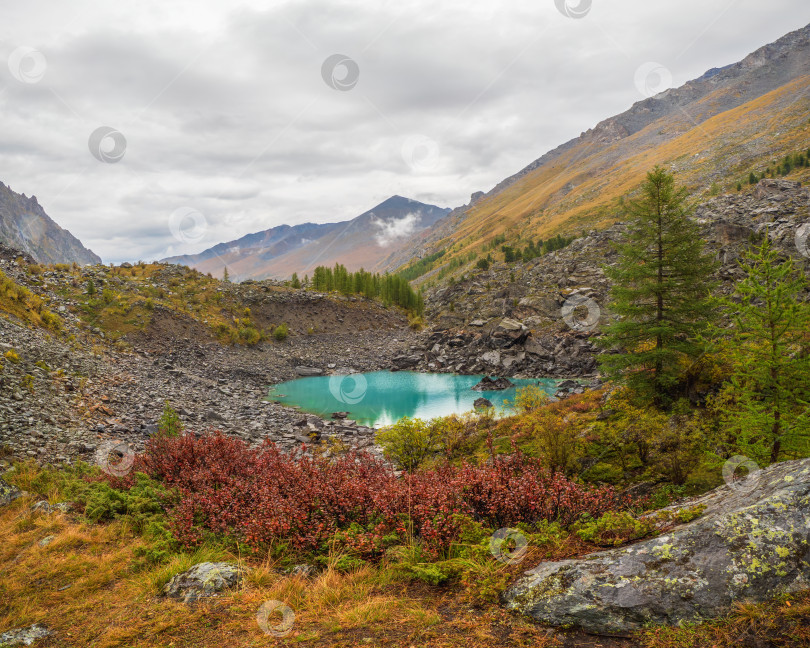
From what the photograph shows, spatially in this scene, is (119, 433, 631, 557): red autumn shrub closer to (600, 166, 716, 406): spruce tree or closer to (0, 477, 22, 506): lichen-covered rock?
(0, 477, 22, 506): lichen-covered rock

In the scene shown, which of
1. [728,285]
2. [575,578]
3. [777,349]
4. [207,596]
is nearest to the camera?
[575,578]

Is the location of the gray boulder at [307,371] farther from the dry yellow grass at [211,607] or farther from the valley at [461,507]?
the dry yellow grass at [211,607]

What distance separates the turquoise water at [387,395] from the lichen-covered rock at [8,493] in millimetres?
25023

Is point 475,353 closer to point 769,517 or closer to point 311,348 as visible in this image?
point 311,348

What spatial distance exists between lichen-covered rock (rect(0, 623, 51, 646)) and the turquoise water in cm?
2924

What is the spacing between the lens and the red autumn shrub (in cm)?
662

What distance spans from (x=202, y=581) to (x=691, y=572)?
20.1ft

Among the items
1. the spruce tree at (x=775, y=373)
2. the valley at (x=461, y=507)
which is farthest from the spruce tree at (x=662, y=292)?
the spruce tree at (x=775, y=373)

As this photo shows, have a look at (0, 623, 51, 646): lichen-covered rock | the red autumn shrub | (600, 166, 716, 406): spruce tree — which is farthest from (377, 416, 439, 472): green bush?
(0, 623, 51, 646): lichen-covered rock

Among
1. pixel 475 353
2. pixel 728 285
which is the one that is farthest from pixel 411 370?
pixel 728 285

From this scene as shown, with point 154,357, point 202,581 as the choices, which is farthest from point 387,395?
point 202,581

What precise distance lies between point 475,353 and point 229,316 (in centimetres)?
3766

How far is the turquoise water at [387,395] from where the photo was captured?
39.3 meters

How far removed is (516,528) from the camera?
6.14 metres
